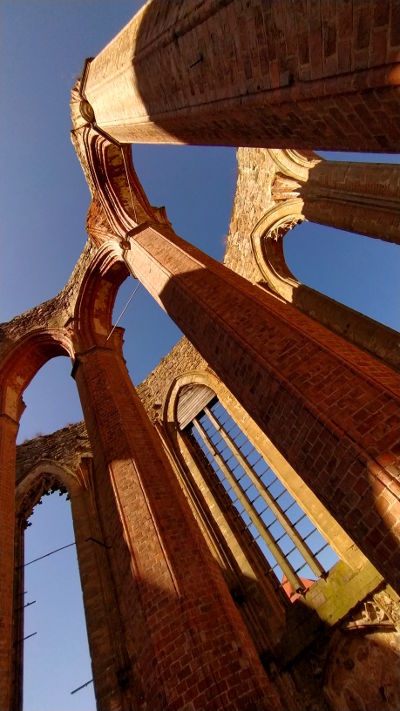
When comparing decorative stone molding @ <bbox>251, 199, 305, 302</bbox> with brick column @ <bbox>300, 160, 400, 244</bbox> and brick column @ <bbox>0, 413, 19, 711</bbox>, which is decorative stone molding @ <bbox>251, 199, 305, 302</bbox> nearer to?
brick column @ <bbox>300, 160, 400, 244</bbox>

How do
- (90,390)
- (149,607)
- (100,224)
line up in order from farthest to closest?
1. (100,224)
2. (90,390)
3. (149,607)

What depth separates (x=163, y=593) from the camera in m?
3.47

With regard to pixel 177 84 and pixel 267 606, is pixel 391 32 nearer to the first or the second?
pixel 177 84

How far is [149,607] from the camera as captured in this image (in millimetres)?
3420

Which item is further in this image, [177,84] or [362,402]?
[177,84]

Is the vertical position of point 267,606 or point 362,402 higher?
point 267,606

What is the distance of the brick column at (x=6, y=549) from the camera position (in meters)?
5.10

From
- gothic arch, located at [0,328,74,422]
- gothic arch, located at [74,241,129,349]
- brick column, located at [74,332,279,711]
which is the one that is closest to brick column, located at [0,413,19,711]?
gothic arch, located at [0,328,74,422]

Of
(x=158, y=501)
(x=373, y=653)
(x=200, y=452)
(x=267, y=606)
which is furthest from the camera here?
(x=200, y=452)

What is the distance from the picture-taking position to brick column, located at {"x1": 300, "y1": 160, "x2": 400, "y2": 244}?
17.6ft

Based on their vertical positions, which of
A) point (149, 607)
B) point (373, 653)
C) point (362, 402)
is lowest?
point (373, 653)

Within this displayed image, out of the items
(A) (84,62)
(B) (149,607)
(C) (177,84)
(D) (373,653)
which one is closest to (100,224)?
(A) (84,62)

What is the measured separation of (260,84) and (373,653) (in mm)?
5979

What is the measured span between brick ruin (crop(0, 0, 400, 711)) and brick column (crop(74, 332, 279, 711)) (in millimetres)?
17
